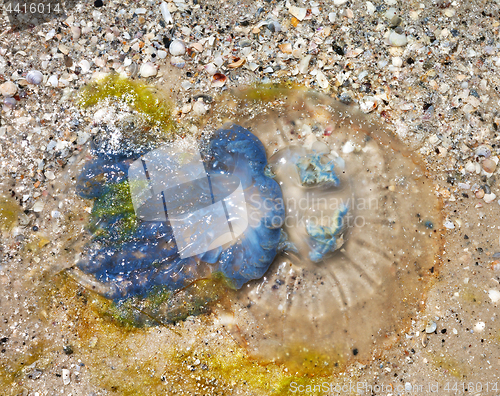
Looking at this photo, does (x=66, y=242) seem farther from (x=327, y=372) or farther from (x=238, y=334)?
(x=327, y=372)

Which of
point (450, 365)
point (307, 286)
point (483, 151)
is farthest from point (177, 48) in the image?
point (450, 365)

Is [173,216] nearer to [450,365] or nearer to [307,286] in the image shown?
[307,286]

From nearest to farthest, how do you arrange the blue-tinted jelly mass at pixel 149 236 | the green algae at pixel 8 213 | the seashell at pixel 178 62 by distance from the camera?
1. the blue-tinted jelly mass at pixel 149 236
2. the green algae at pixel 8 213
3. the seashell at pixel 178 62

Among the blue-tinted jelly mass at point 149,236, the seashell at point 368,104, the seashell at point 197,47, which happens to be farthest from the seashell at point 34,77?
the seashell at point 368,104

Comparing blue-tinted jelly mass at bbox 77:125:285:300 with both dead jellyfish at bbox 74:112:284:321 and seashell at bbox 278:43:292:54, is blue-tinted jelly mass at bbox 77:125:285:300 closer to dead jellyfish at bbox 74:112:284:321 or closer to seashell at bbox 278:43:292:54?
dead jellyfish at bbox 74:112:284:321

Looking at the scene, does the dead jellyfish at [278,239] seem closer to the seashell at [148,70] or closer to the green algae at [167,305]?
the green algae at [167,305]

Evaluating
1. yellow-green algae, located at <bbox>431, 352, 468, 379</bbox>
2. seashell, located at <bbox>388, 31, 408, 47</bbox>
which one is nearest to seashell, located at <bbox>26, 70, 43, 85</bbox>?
seashell, located at <bbox>388, 31, 408, 47</bbox>
